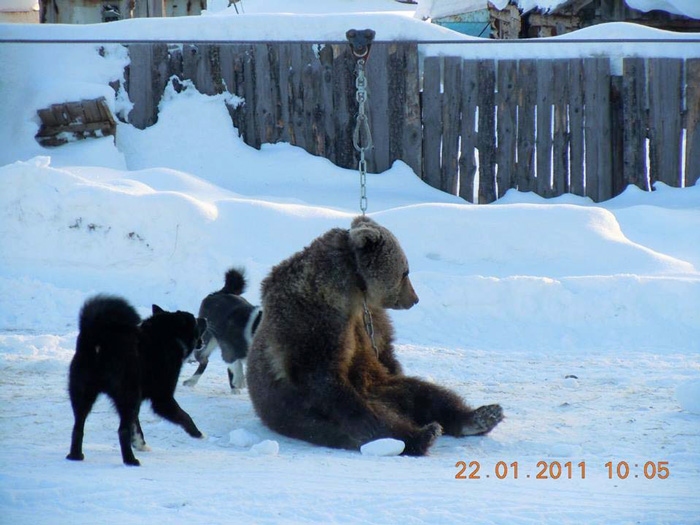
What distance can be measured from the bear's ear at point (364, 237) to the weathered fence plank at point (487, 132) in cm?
829

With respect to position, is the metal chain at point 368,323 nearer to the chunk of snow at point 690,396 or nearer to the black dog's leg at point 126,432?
the black dog's leg at point 126,432

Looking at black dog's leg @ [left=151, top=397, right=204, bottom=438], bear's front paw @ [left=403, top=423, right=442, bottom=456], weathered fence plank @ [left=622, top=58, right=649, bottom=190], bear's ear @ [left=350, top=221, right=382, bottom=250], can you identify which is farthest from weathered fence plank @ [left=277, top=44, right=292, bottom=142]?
bear's front paw @ [left=403, top=423, right=442, bottom=456]

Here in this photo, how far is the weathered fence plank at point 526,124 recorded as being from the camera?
43.5 feet

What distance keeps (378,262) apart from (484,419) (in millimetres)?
1122

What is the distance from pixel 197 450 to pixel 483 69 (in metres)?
9.26

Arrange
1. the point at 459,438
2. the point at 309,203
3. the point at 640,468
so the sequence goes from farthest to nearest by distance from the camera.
Result: the point at 309,203 < the point at 459,438 < the point at 640,468

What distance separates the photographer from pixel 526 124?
13.4 meters

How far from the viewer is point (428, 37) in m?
14.0

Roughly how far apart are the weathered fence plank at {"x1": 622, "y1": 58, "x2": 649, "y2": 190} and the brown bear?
28.6 feet

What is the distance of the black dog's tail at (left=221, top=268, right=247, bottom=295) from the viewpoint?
716 cm

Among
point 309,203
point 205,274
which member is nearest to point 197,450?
point 205,274

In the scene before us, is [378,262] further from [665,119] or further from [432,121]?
[665,119]

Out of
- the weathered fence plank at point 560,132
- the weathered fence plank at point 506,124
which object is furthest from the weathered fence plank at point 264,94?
the weathered fence plank at point 560,132

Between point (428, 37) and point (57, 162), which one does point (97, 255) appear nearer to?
point (57, 162)
